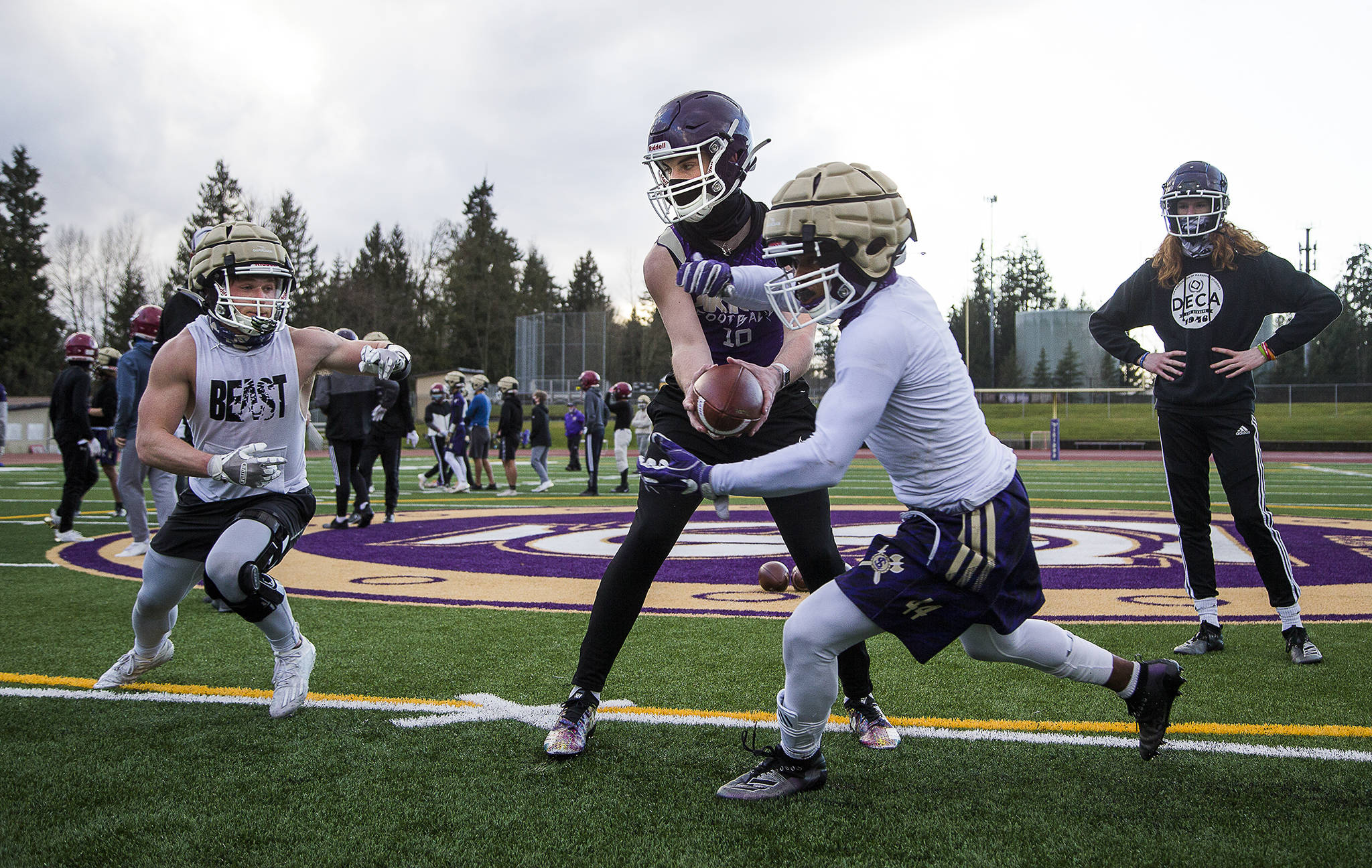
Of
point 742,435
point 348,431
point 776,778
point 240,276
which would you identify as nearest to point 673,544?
point 742,435

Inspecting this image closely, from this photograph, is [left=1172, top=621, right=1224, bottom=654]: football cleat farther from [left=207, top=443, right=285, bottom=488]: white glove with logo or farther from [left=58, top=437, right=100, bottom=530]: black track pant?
[left=58, top=437, right=100, bottom=530]: black track pant

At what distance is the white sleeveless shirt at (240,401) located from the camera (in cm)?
421

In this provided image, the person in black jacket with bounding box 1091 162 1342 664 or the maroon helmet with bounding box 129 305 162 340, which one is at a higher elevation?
the maroon helmet with bounding box 129 305 162 340

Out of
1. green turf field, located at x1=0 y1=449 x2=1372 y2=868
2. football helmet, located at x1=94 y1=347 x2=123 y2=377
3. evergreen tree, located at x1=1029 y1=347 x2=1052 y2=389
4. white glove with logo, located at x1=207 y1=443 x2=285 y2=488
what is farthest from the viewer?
evergreen tree, located at x1=1029 y1=347 x2=1052 y2=389

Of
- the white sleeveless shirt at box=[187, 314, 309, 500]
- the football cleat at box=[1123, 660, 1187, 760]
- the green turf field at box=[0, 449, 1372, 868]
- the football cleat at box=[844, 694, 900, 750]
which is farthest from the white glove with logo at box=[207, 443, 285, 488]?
the football cleat at box=[1123, 660, 1187, 760]

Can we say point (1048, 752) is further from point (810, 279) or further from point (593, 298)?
point (593, 298)

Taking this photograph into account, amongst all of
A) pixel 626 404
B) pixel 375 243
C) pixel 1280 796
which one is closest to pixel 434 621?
pixel 1280 796

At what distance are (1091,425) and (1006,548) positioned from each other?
45.2m

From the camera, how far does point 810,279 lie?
3012 millimetres

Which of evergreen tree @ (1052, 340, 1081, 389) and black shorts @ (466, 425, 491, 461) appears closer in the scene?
black shorts @ (466, 425, 491, 461)

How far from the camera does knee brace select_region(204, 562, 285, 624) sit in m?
3.89

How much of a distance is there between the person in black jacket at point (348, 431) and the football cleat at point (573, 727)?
306 inches

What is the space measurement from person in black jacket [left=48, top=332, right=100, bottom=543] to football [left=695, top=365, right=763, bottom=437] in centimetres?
939

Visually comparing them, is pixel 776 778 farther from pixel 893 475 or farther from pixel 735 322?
pixel 735 322
